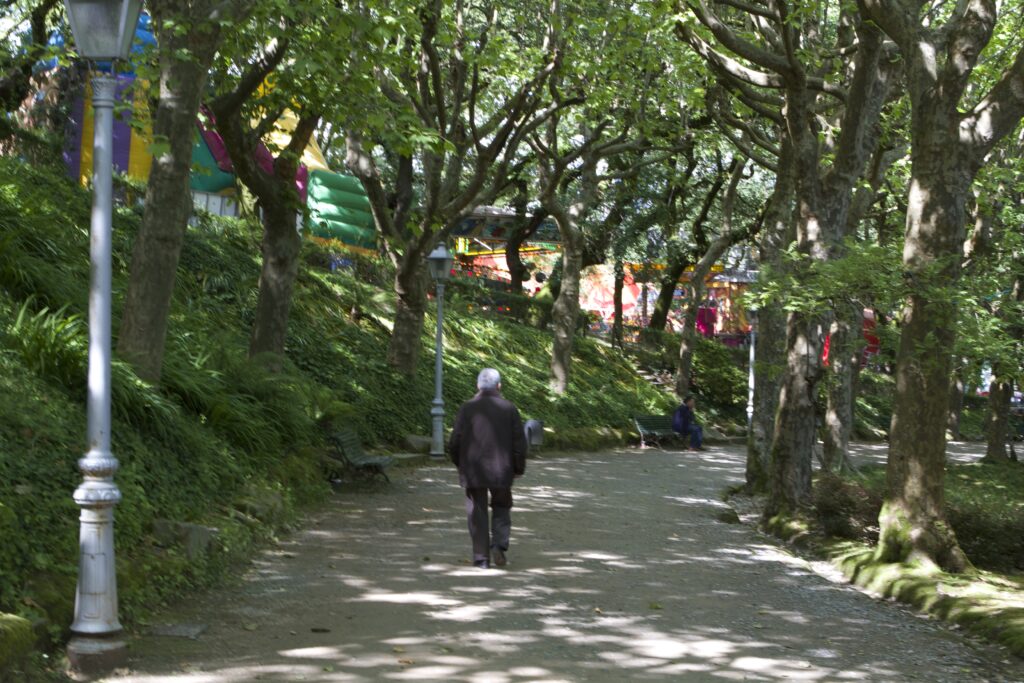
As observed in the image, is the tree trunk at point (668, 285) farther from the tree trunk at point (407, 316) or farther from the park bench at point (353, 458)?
the park bench at point (353, 458)

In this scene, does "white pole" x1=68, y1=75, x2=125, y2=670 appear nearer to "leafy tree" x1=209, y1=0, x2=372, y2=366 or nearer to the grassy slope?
the grassy slope

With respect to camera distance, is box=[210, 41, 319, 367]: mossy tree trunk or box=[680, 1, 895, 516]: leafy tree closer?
box=[210, 41, 319, 367]: mossy tree trunk

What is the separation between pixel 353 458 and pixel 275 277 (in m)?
2.59

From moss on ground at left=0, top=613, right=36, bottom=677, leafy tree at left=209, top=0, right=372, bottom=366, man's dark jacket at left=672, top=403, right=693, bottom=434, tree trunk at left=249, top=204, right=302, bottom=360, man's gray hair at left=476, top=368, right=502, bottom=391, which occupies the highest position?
leafy tree at left=209, top=0, right=372, bottom=366

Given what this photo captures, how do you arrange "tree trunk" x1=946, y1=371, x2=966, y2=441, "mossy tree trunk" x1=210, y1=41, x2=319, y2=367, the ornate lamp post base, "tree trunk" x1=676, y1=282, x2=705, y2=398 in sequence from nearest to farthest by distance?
the ornate lamp post base → "mossy tree trunk" x1=210, y1=41, x2=319, y2=367 → "tree trunk" x1=946, y1=371, x2=966, y2=441 → "tree trunk" x1=676, y1=282, x2=705, y2=398

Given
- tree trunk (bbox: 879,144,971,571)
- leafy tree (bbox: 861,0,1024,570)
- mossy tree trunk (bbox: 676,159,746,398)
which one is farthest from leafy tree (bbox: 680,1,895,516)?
mossy tree trunk (bbox: 676,159,746,398)

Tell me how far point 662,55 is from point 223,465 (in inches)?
521

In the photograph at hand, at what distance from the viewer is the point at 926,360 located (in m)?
10.6

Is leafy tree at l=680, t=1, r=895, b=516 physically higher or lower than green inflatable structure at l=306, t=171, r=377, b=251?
lower

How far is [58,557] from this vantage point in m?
7.28

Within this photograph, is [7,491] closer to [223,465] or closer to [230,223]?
[223,465]

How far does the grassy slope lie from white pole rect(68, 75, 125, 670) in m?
0.31

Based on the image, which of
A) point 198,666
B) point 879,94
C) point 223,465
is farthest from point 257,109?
point 198,666

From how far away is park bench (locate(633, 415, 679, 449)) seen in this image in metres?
31.3
